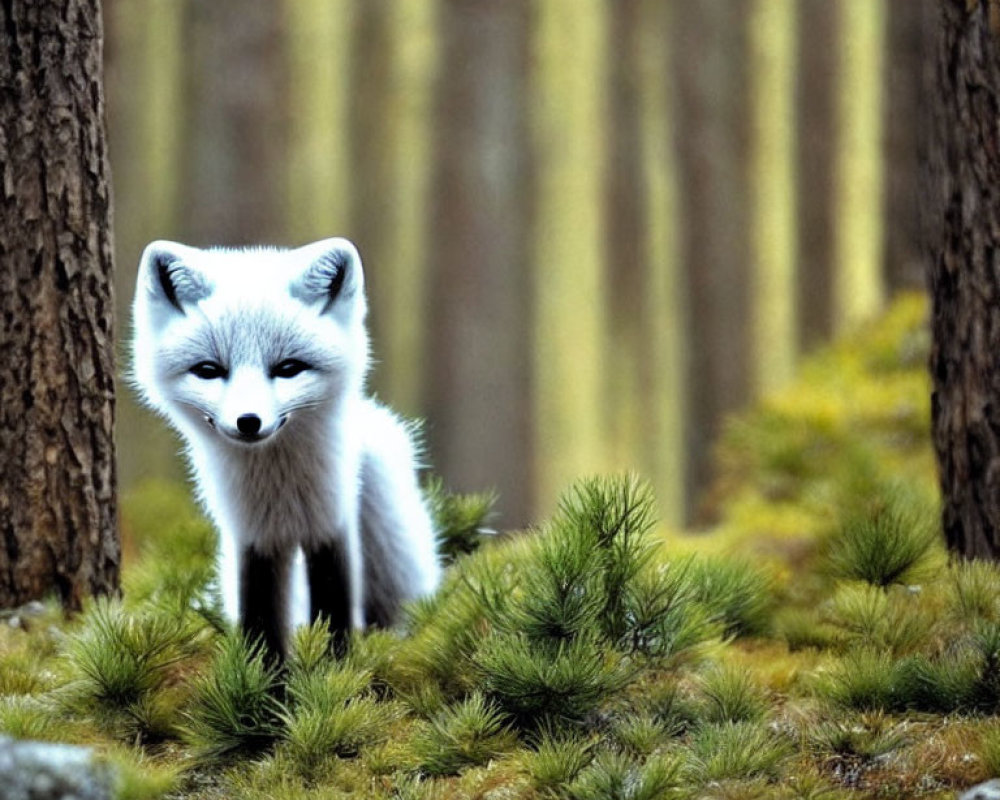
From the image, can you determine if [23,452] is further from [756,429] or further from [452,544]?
[756,429]

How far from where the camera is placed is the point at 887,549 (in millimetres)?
4594

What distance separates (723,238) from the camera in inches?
572

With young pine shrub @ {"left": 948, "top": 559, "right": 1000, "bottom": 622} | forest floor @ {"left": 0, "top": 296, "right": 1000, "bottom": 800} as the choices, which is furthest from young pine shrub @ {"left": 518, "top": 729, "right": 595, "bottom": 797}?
young pine shrub @ {"left": 948, "top": 559, "right": 1000, "bottom": 622}

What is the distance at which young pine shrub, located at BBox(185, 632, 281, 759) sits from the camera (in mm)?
3658

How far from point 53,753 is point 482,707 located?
45.6 inches

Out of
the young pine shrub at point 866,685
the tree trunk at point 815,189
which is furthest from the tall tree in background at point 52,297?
the tree trunk at point 815,189

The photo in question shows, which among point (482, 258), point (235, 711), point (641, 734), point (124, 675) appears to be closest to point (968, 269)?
point (641, 734)

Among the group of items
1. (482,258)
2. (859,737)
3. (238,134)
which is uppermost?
(238,134)

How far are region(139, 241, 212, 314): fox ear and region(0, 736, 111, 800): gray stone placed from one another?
1.20 metres

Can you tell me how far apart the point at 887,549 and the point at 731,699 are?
1.04m

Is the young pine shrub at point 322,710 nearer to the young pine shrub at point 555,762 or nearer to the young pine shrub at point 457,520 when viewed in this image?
the young pine shrub at point 555,762

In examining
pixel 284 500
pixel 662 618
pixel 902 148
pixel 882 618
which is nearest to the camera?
pixel 284 500

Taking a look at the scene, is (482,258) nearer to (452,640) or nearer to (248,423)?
(452,640)

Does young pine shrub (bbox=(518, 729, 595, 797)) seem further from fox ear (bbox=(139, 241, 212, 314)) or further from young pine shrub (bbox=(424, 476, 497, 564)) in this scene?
young pine shrub (bbox=(424, 476, 497, 564))
